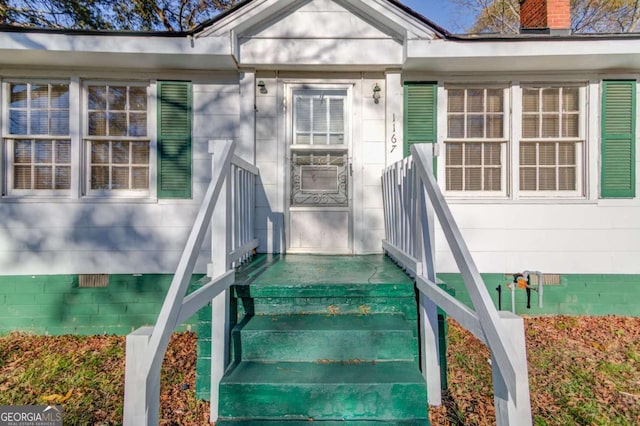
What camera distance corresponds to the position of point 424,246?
239cm

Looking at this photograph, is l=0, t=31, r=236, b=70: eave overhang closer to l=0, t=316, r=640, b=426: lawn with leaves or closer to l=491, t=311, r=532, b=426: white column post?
l=0, t=316, r=640, b=426: lawn with leaves

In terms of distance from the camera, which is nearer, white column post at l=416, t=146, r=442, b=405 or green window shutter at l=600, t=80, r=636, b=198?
white column post at l=416, t=146, r=442, b=405

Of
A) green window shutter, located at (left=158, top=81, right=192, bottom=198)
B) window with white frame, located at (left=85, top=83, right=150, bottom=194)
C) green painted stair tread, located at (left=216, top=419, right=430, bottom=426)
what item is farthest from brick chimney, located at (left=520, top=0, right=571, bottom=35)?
window with white frame, located at (left=85, top=83, right=150, bottom=194)

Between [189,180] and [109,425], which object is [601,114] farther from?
[109,425]

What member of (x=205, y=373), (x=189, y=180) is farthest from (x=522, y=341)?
(x=189, y=180)

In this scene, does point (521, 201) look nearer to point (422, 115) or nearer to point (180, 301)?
point (422, 115)

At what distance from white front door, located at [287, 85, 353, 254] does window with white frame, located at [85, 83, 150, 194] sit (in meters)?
1.84

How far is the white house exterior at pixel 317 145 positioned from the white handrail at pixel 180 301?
1404mm

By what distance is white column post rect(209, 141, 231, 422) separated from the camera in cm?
210

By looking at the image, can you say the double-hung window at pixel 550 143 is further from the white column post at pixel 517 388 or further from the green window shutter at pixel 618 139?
the white column post at pixel 517 388

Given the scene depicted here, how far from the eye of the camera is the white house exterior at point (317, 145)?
3.88 m

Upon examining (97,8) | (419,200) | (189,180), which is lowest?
(419,200)

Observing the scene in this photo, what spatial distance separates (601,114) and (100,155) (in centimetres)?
610

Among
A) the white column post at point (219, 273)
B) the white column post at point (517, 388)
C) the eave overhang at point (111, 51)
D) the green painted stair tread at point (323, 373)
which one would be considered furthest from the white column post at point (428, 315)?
the eave overhang at point (111, 51)
